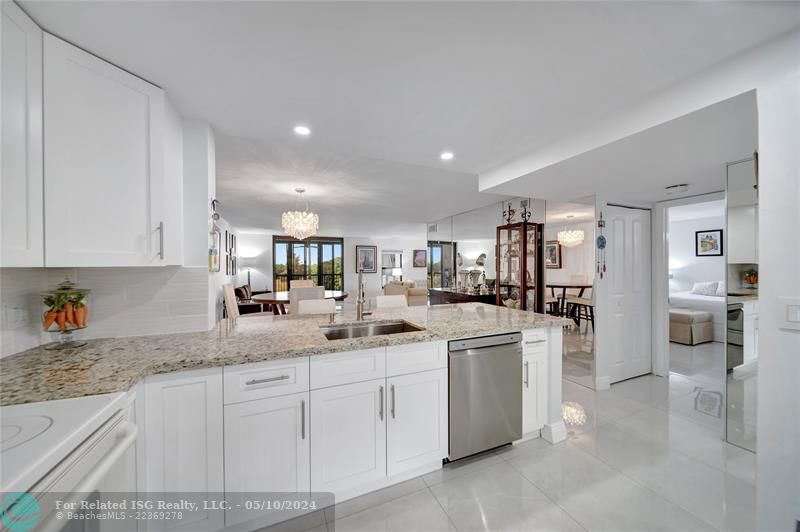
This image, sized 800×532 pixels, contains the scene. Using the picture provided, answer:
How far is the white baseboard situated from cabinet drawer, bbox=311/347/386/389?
150 centimetres

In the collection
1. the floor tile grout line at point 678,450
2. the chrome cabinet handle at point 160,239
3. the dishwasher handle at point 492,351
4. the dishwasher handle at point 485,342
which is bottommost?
the floor tile grout line at point 678,450

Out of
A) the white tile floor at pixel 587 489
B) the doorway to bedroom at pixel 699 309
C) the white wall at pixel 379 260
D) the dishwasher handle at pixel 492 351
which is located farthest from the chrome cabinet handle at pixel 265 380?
the white wall at pixel 379 260

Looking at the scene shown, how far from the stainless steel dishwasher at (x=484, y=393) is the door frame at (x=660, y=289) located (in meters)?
2.72

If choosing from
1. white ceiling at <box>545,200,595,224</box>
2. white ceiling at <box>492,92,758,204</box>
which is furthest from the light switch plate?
white ceiling at <box>545,200,595,224</box>

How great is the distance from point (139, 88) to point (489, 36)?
171cm

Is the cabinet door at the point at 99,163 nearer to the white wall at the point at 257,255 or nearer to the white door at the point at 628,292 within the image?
the white door at the point at 628,292

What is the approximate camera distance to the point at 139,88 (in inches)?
58.1

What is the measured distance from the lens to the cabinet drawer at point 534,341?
2182 mm

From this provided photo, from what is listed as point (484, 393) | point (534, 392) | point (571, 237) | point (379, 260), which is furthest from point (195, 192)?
point (379, 260)

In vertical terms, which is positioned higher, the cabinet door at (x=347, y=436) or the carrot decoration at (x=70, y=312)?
the carrot decoration at (x=70, y=312)

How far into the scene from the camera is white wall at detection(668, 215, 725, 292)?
6.20 metres

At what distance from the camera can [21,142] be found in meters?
1.10

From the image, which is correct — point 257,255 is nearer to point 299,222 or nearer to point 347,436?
point 299,222

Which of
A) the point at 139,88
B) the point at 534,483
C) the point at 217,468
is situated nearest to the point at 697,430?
the point at 534,483
